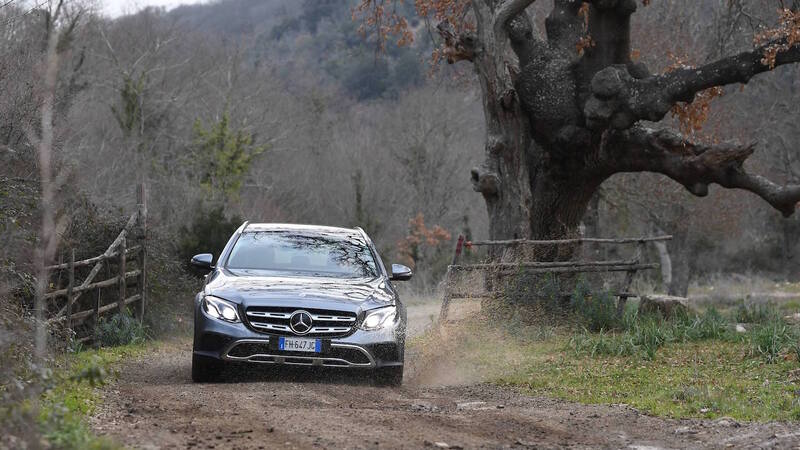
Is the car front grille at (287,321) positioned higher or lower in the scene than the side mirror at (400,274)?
lower

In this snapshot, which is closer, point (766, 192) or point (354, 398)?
point (354, 398)

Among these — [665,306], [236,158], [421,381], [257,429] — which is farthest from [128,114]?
[257,429]

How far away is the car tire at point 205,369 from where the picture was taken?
10516mm

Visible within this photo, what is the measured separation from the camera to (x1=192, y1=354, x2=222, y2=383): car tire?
10.5 meters

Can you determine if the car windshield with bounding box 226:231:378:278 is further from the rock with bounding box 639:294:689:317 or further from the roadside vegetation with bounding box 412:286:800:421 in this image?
the rock with bounding box 639:294:689:317

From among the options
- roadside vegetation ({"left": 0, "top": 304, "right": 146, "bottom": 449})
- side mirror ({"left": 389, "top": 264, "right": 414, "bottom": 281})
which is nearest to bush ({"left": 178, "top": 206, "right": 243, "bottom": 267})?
side mirror ({"left": 389, "top": 264, "right": 414, "bottom": 281})

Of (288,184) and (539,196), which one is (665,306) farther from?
(288,184)

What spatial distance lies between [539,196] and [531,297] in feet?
9.08

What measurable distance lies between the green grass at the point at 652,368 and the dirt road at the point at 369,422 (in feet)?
2.18

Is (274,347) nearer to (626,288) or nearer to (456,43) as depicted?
(626,288)

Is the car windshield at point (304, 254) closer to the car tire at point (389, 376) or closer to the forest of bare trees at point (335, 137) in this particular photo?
the car tire at point (389, 376)

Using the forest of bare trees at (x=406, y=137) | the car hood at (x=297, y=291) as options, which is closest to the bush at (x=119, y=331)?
the forest of bare trees at (x=406, y=137)

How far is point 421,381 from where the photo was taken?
41.3 feet

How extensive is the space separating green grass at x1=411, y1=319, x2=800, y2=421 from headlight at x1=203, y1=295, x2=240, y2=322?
326 cm
